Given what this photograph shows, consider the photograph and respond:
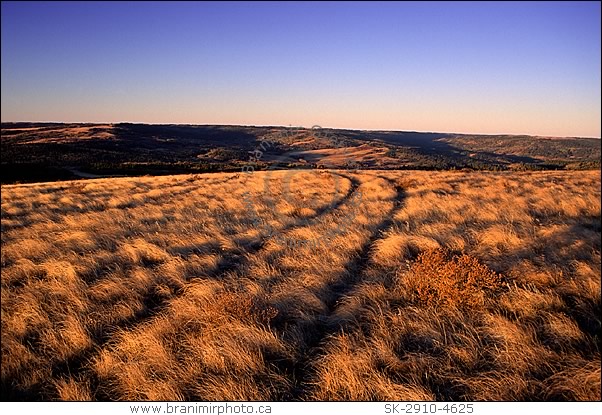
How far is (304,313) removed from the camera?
4672 millimetres

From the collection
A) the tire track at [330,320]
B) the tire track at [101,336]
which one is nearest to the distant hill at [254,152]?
the tire track at [330,320]

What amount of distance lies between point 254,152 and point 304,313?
20196 millimetres

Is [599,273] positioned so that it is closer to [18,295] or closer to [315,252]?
[315,252]

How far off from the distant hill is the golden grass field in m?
9.78

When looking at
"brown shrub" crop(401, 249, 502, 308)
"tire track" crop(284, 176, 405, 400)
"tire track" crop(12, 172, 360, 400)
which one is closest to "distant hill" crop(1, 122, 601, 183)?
"tire track" crop(284, 176, 405, 400)

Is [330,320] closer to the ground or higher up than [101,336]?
higher up

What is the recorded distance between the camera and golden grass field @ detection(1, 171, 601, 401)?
3.30 metres

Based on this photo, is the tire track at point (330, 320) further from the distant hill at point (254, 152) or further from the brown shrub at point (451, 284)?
the distant hill at point (254, 152)

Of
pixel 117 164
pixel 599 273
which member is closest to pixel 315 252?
pixel 599 273

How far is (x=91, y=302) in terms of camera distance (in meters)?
5.09

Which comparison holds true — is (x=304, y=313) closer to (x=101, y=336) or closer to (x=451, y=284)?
(x=451, y=284)

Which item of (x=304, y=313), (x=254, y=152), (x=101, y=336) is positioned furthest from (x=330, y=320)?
(x=254, y=152)

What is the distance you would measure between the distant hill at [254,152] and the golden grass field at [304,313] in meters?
9.78
